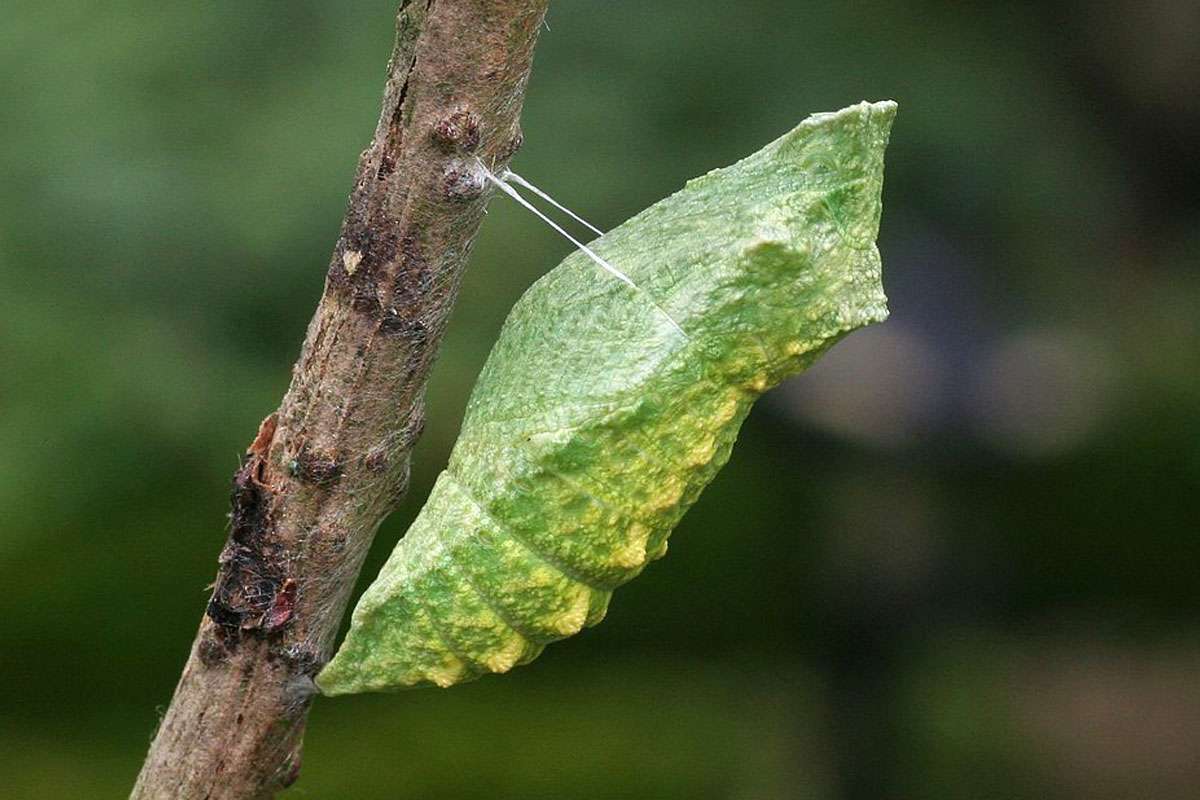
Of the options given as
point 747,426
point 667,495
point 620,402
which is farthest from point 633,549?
point 747,426

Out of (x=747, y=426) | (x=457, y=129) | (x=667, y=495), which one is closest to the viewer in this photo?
(x=457, y=129)

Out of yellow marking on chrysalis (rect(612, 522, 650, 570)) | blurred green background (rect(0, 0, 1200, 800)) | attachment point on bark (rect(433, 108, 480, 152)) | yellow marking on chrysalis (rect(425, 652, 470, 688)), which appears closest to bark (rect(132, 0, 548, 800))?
attachment point on bark (rect(433, 108, 480, 152))

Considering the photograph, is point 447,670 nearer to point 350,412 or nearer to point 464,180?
point 350,412

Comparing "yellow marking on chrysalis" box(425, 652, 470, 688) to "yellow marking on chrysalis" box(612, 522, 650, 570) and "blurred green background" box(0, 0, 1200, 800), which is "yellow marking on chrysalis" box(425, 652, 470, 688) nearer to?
"yellow marking on chrysalis" box(612, 522, 650, 570)

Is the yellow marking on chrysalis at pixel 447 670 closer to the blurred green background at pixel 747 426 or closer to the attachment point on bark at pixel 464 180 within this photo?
the attachment point on bark at pixel 464 180

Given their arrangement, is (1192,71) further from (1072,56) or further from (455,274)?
(455,274)

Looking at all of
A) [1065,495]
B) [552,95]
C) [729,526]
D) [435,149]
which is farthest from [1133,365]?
[435,149]
